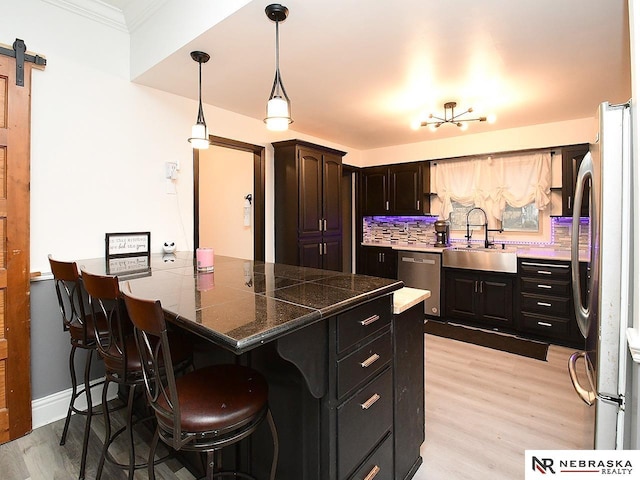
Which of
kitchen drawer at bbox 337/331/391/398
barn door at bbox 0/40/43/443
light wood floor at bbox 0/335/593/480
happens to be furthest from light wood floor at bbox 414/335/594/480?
barn door at bbox 0/40/43/443

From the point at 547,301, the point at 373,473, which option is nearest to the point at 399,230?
the point at 547,301

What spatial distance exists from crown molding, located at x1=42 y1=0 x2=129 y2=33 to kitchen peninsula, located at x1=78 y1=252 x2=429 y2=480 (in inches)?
77.1

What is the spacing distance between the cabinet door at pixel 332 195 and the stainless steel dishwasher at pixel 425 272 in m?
1.06

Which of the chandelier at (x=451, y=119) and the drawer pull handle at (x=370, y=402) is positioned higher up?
the chandelier at (x=451, y=119)

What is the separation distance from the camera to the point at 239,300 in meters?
1.26

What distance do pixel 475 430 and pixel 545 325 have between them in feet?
6.76

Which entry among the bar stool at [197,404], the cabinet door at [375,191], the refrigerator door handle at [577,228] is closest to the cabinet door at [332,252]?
the cabinet door at [375,191]

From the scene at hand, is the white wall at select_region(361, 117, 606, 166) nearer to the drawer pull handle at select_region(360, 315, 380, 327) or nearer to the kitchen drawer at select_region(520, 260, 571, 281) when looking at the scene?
the kitchen drawer at select_region(520, 260, 571, 281)

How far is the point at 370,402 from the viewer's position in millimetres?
1358

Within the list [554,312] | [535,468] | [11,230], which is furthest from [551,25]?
[11,230]

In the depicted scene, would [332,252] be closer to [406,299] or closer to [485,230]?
[485,230]

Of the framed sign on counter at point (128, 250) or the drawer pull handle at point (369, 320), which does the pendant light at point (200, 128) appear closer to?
the framed sign on counter at point (128, 250)

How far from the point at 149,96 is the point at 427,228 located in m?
3.91

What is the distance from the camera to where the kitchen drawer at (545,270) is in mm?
3426
